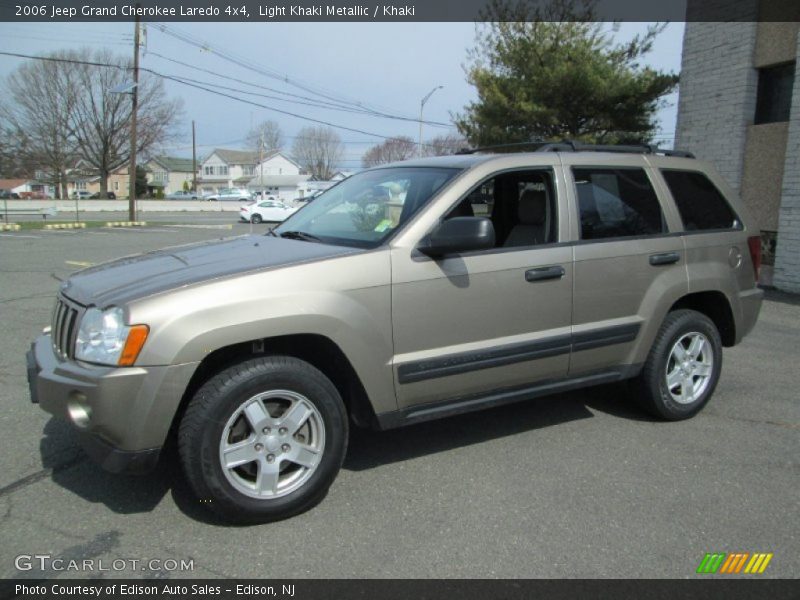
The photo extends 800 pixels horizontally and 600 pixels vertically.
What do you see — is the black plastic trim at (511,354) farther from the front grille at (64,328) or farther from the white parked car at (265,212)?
the white parked car at (265,212)

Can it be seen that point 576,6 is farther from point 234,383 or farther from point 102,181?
point 102,181

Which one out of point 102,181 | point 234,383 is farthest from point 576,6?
point 102,181

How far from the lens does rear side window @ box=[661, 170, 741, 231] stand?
15.3 feet

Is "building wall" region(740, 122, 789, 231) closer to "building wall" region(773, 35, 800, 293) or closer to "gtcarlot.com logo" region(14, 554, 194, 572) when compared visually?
"building wall" region(773, 35, 800, 293)

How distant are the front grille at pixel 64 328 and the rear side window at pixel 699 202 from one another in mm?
3885

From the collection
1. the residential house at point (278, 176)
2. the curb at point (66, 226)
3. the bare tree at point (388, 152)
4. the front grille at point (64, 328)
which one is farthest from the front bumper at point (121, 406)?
the residential house at point (278, 176)

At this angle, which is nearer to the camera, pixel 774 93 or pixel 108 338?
pixel 108 338

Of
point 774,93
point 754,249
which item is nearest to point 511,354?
point 754,249

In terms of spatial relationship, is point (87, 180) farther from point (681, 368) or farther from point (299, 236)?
point (681, 368)

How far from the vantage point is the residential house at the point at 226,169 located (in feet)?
385

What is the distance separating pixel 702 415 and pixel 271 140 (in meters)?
104

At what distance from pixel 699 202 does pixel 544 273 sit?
1.70m

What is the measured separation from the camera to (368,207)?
13.3 ft

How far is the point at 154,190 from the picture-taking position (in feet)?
287
